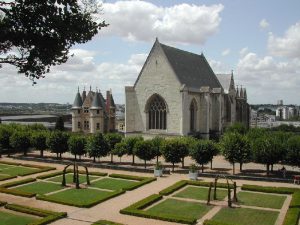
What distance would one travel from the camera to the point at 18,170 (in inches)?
1619

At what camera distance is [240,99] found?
76750mm

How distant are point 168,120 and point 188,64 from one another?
36.6ft

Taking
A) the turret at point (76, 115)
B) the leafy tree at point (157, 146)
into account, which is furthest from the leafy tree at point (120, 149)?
the turret at point (76, 115)

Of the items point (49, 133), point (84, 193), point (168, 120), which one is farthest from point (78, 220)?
point (168, 120)

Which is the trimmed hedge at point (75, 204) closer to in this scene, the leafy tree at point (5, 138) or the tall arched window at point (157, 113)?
the tall arched window at point (157, 113)

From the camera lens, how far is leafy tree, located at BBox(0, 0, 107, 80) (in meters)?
16.4

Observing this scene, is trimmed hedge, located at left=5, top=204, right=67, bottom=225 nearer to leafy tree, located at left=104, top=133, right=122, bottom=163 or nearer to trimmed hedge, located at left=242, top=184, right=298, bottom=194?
trimmed hedge, located at left=242, top=184, right=298, bottom=194

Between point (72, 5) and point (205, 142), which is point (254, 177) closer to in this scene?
point (205, 142)

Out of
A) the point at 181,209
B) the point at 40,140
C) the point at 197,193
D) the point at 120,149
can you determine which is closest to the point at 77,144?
the point at 120,149

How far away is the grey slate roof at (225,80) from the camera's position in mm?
69306

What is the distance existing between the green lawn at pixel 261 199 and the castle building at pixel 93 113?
4677 centimetres

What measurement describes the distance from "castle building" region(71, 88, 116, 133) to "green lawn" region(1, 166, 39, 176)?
31.3 meters

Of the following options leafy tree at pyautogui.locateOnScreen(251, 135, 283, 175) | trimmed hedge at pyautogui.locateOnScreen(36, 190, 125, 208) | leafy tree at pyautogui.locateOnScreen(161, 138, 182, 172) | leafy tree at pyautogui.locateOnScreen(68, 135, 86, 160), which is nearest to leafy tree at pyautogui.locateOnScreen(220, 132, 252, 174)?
leafy tree at pyautogui.locateOnScreen(251, 135, 283, 175)

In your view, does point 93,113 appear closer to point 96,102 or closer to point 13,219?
point 96,102
